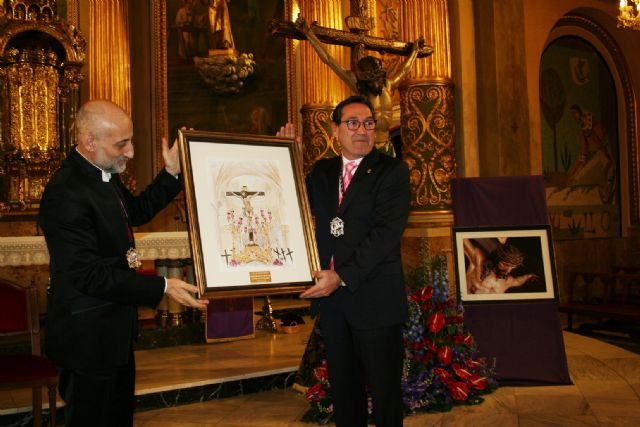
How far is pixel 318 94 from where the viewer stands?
932 cm

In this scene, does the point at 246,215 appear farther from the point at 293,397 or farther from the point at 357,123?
the point at 293,397

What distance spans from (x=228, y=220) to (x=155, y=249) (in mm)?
3708

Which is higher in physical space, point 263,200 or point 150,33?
point 150,33

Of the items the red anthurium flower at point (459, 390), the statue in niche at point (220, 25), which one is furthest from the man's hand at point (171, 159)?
the statue in niche at point (220, 25)

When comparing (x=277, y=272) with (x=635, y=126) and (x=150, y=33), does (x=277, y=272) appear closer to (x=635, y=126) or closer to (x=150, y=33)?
(x=150, y=33)

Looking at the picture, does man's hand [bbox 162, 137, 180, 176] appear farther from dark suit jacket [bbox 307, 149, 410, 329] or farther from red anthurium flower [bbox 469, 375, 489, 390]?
red anthurium flower [bbox 469, 375, 489, 390]

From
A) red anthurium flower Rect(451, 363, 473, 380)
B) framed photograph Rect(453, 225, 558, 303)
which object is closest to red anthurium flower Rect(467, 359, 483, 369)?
red anthurium flower Rect(451, 363, 473, 380)

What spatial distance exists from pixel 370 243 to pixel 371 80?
234cm

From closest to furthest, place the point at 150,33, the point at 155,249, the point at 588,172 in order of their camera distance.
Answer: the point at 155,249, the point at 150,33, the point at 588,172

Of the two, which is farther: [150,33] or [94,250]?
[150,33]

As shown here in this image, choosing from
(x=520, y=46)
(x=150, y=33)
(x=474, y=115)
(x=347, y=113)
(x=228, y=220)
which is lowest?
(x=228, y=220)

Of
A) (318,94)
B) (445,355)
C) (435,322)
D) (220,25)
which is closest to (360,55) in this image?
(435,322)

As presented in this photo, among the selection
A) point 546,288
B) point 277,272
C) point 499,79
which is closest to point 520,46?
point 499,79

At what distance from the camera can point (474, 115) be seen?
8.32m
